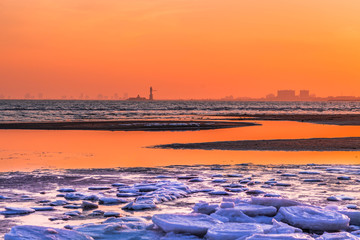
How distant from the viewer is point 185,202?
10.8 m

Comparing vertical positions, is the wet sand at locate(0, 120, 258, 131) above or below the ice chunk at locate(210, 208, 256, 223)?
below

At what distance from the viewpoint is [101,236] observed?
26.3 ft

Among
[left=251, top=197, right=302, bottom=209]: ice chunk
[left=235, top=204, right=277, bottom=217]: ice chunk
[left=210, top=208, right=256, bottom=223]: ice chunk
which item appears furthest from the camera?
[left=251, top=197, right=302, bottom=209]: ice chunk

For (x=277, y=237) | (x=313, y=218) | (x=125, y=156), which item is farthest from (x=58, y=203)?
(x=125, y=156)

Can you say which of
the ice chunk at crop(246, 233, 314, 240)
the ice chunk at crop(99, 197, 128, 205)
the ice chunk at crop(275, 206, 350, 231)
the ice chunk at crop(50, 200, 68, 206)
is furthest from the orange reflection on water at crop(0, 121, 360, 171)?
the ice chunk at crop(246, 233, 314, 240)

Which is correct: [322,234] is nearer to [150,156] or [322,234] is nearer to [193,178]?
[193,178]

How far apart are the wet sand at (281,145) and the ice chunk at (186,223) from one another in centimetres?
→ 1426

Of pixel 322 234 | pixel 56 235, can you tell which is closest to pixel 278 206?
pixel 322 234

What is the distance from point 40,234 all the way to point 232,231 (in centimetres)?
294

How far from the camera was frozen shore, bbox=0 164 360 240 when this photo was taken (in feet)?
26.6

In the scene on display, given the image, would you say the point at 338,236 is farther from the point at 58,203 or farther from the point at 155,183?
the point at 155,183

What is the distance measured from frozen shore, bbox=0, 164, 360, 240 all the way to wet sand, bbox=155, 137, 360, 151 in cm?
644

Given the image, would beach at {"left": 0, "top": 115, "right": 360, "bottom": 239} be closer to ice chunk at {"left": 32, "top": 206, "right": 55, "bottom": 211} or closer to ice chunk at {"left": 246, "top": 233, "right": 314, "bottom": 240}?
ice chunk at {"left": 32, "top": 206, "right": 55, "bottom": 211}

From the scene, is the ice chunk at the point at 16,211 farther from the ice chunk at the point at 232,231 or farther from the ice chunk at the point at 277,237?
the ice chunk at the point at 277,237
